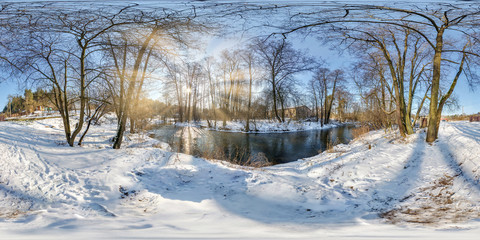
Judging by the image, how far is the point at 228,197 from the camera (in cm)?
394

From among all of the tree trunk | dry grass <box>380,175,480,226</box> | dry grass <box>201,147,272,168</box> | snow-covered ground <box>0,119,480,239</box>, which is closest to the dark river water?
dry grass <box>201,147,272,168</box>

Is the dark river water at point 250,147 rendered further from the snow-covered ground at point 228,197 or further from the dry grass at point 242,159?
the snow-covered ground at point 228,197

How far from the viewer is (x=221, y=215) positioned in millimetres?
3094

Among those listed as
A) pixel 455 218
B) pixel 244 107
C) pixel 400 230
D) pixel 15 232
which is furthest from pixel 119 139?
pixel 244 107

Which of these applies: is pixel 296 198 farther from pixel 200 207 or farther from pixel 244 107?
pixel 244 107

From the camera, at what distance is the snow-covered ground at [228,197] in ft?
7.63

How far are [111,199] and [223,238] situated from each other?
9.15ft

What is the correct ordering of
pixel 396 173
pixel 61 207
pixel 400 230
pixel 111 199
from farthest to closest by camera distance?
pixel 396 173 < pixel 111 199 < pixel 61 207 < pixel 400 230

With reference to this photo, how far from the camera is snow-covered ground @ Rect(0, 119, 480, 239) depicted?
2.33 m

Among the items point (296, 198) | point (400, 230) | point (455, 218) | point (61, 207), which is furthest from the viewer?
point (296, 198)

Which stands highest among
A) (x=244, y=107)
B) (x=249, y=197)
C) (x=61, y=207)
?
(x=244, y=107)

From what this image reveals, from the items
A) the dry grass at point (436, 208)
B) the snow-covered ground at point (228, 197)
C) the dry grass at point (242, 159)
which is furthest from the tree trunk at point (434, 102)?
the dry grass at point (242, 159)

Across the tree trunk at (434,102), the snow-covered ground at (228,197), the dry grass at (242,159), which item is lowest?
the dry grass at (242,159)

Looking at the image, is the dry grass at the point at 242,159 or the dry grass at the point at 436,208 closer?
the dry grass at the point at 436,208
